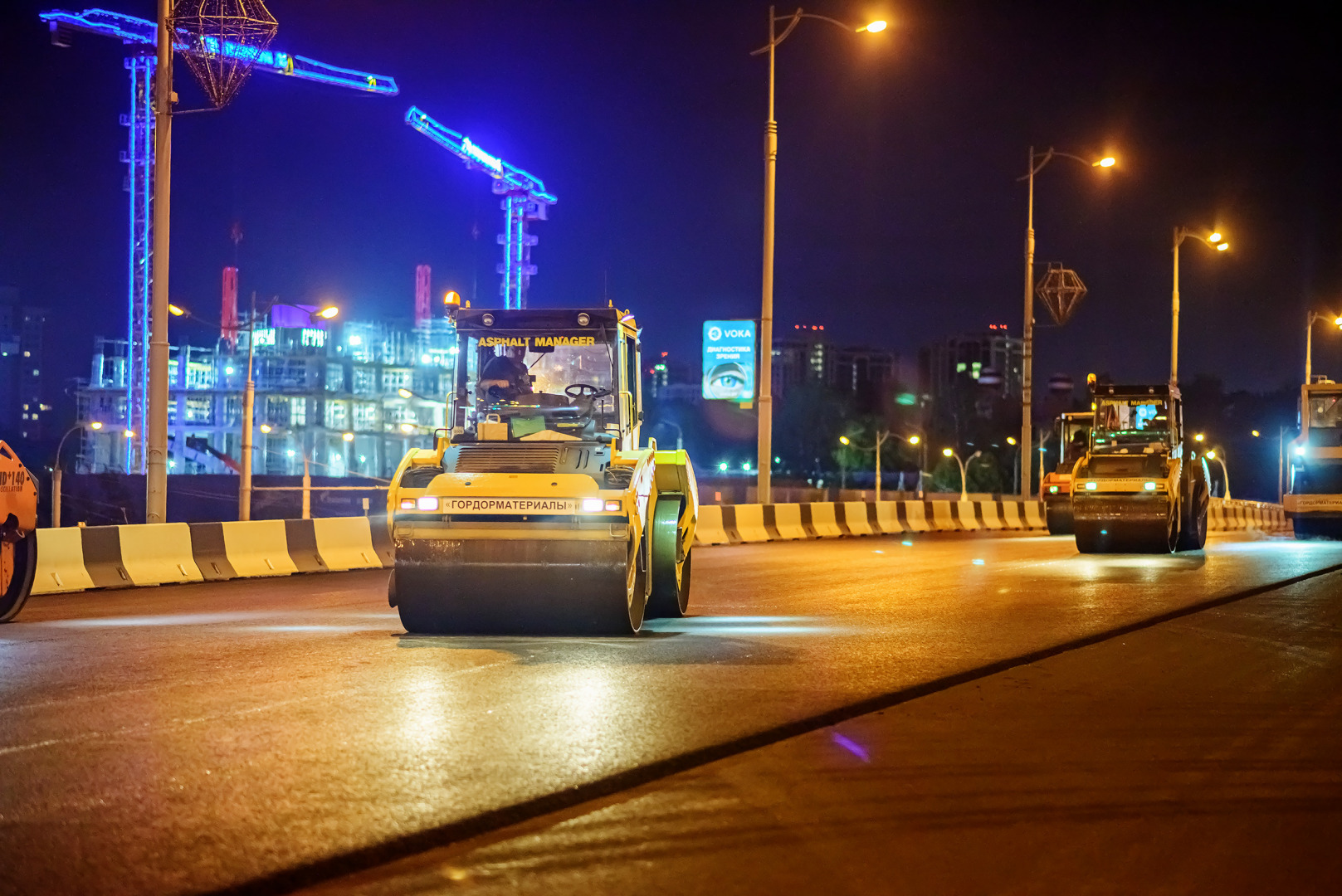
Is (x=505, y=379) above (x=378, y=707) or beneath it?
above

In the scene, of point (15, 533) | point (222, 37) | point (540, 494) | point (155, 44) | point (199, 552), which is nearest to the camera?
Result: point (540, 494)

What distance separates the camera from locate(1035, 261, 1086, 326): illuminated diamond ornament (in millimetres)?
41812

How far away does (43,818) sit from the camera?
17.6 feet

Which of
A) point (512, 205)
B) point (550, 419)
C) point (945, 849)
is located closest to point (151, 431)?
point (550, 419)

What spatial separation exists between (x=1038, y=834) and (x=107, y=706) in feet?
16.5

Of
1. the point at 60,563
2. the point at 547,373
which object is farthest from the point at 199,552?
the point at 547,373

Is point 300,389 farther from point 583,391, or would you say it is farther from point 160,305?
point 583,391

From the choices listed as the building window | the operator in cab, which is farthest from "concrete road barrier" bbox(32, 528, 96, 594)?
the building window

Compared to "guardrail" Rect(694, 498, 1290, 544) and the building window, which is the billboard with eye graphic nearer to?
"guardrail" Rect(694, 498, 1290, 544)

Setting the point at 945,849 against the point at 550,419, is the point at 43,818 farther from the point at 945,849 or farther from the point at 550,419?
the point at 550,419

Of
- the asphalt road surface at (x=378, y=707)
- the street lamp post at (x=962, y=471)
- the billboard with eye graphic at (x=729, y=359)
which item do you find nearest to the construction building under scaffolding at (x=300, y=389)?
the street lamp post at (x=962, y=471)

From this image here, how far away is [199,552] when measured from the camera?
16.9m

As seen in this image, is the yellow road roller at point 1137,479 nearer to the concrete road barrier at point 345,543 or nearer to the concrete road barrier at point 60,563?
the concrete road barrier at point 345,543

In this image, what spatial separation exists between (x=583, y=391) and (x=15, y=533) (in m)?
4.94
